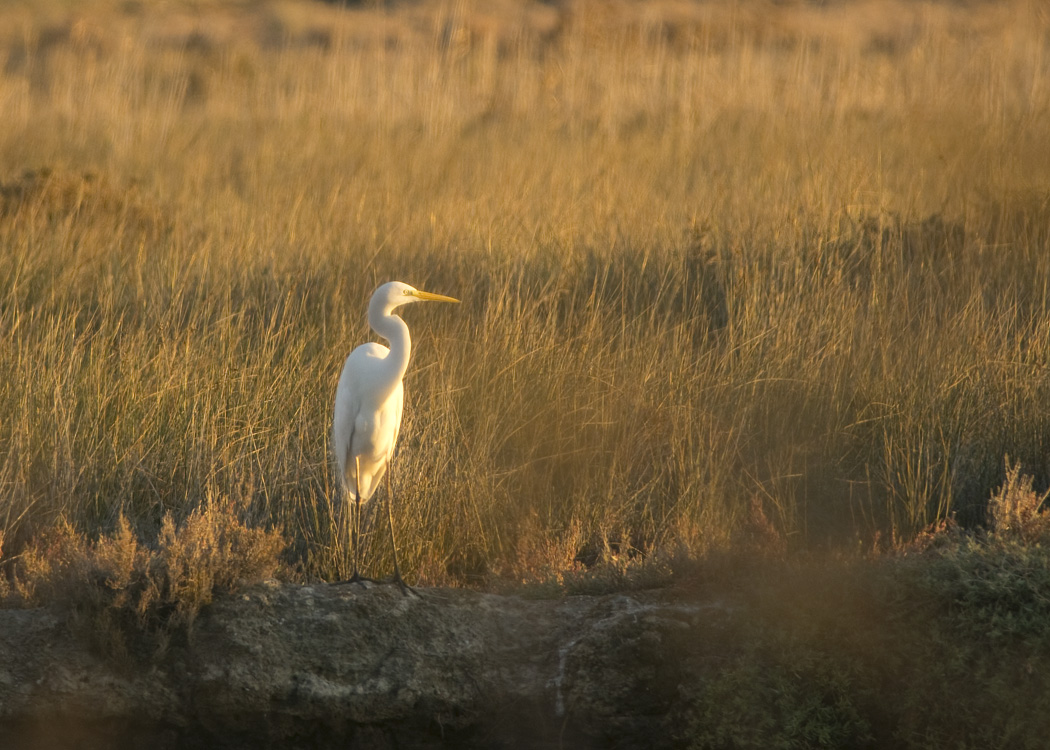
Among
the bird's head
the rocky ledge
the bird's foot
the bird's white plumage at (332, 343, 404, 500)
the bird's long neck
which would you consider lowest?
the rocky ledge

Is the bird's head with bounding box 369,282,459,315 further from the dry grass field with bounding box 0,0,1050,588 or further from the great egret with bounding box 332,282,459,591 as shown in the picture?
the dry grass field with bounding box 0,0,1050,588

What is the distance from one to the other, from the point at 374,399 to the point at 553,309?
6.65 feet

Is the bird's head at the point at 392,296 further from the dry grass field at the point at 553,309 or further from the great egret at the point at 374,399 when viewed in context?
the dry grass field at the point at 553,309

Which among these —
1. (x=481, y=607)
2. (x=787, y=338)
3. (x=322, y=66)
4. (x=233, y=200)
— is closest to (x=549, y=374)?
(x=787, y=338)

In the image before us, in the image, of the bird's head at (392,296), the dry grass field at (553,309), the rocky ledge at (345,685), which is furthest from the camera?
the dry grass field at (553,309)

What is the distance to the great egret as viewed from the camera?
12.0 feet

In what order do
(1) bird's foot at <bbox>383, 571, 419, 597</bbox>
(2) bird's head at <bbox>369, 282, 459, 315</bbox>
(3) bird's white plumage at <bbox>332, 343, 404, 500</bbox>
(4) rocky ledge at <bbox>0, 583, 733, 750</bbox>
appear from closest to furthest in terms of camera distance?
(4) rocky ledge at <bbox>0, 583, 733, 750</bbox>
(1) bird's foot at <bbox>383, 571, 419, 597</bbox>
(2) bird's head at <bbox>369, 282, 459, 315</bbox>
(3) bird's white plumage at <bbox>332, 343, 404, 500</bbox>

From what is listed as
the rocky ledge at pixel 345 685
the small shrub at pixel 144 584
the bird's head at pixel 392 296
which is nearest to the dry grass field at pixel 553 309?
the small shrub at pixel 144 584

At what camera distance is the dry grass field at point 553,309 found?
4.39 m

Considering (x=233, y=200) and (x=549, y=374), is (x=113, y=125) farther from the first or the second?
(x=549, y=374)

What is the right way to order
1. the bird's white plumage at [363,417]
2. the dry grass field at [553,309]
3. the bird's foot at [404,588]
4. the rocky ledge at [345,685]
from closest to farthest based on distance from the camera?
the rocky ledge at [345,685], the bird's foot at [404,588], the bird's white plumage at [363,417], the dry grass field at [553,309]

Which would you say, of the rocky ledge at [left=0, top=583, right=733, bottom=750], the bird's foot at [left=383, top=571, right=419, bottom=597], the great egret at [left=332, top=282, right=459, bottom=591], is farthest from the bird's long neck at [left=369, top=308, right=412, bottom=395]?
the rocky ledge at [left=0, top=583, right=733, bottom=750]

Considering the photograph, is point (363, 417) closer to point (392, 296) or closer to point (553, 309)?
point (392, 296)

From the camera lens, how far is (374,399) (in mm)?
3764
